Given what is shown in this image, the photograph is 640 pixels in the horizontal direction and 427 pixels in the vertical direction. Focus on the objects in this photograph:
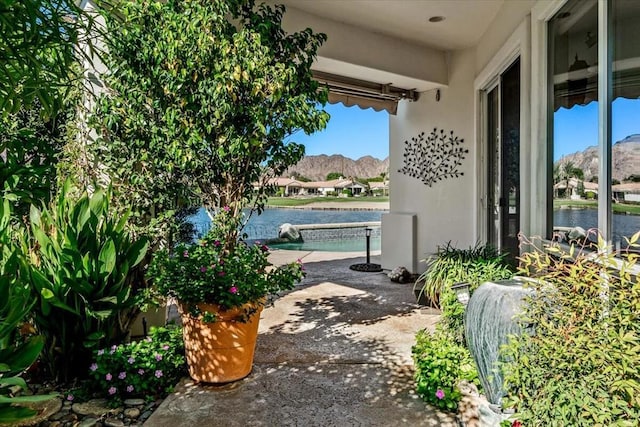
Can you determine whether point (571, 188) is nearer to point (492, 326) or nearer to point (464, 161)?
point (492, 326)

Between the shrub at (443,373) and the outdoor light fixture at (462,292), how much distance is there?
0.40 metres

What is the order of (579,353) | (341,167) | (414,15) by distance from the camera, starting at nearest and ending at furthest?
1. (579,353)
2. (414,15)
3. (341,167)

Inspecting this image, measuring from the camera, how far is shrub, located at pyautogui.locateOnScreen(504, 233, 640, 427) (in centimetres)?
148

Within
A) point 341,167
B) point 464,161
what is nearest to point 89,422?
point 464,161

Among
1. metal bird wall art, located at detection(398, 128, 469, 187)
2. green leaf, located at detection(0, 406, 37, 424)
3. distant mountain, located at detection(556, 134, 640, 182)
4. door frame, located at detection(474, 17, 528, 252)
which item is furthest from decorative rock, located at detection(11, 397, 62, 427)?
metal bird wall art, located at detection(398, 128, 469, 187)

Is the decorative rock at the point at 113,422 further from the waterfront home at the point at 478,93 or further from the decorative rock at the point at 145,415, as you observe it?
the waterfront home at the point at 478,93

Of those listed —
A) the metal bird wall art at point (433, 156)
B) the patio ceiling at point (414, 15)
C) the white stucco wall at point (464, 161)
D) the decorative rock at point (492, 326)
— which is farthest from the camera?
the metal bird wall art at point (433, 156)

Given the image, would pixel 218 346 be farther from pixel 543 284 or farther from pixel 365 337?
pixel 543 284

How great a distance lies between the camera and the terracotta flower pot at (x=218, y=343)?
2.69 m

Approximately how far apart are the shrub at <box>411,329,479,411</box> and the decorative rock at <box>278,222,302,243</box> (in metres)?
8.19

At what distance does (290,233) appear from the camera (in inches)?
425

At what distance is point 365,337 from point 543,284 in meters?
1.99

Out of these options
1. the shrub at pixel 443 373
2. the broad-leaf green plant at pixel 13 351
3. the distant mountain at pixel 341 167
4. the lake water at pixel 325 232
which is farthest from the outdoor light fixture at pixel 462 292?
the distant mountain at pixel 341 167

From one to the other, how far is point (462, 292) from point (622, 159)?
1.32 metres
